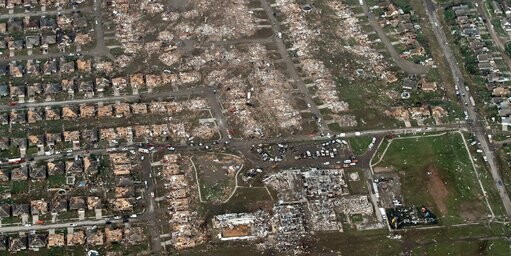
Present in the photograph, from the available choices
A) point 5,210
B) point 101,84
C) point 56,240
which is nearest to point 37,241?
point 56,240

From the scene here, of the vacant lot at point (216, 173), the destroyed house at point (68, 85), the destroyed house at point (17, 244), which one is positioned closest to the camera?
the destroyed house at point (17, 244)

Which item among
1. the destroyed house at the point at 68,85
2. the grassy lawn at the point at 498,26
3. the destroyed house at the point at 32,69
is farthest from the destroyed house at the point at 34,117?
the grassy lawn at the point at 498,26

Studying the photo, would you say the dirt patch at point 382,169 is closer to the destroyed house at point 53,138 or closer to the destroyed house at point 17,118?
the destroyed house at point 53,138

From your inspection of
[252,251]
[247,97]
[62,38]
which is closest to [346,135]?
[247,97]

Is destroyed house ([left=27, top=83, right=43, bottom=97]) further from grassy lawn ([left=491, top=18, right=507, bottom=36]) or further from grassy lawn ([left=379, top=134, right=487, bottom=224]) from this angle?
grassy lawn ([left=491, top=18, right=507, bottom=36])

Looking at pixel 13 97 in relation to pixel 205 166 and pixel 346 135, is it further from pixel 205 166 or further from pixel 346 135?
pixel 346 135

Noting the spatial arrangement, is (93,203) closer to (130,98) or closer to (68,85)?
(130,98)

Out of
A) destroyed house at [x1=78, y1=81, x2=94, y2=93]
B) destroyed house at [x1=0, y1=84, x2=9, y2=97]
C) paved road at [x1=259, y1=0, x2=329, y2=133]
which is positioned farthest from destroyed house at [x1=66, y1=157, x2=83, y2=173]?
paved road at [x1=259, y1=0, x2=329, y2=133]
